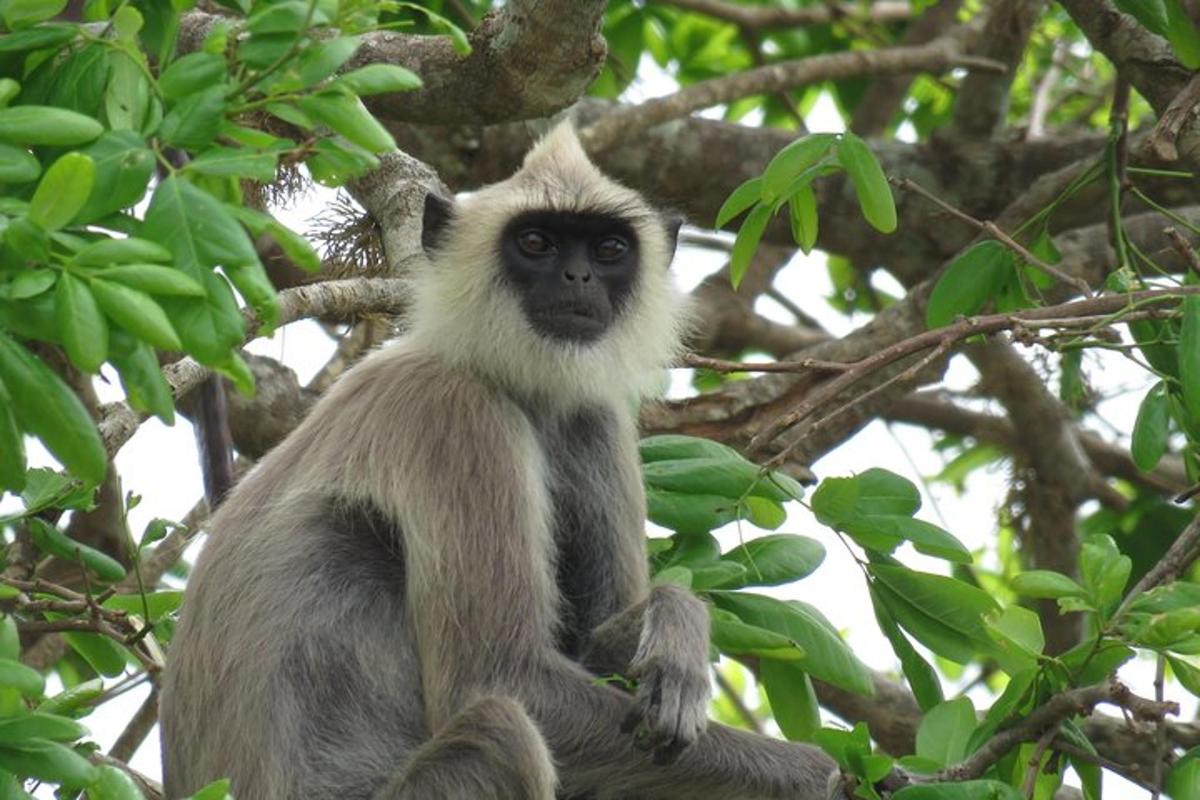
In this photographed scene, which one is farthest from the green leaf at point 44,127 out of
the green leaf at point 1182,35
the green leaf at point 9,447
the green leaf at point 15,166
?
the green leaf at point 1182,35

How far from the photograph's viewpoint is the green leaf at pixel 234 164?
8.32 feet

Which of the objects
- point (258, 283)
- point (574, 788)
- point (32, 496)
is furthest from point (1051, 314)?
point (32, 496)

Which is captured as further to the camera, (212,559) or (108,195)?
(212,559)

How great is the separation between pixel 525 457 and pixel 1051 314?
132 cm

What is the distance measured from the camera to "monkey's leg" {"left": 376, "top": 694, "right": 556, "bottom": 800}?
372 centimetres

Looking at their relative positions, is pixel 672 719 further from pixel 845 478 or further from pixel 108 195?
pixel 108 195

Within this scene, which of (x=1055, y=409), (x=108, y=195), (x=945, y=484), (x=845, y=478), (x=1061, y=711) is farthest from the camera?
(x=945, y=484)

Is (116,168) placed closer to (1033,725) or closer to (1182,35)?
(1033,725)

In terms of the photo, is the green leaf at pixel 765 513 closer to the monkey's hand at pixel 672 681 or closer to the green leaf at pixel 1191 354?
the monkey's hand at pixel 672 681

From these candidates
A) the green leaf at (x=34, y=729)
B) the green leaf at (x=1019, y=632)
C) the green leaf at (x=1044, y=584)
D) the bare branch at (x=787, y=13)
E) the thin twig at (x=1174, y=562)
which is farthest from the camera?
the bare branch at (x=787, y=13)

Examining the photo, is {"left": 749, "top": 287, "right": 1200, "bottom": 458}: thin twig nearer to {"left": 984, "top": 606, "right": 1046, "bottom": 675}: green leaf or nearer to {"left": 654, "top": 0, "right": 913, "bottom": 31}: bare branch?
{"left": 984, "top": 606, "right": 1046, "bottom": 675}: green leaf

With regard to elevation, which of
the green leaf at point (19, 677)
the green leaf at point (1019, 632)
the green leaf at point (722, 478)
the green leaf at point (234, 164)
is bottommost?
the green leaf at point (19, 677)

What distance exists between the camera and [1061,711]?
317 cm

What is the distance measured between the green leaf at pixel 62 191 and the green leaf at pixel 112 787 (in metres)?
0.85
